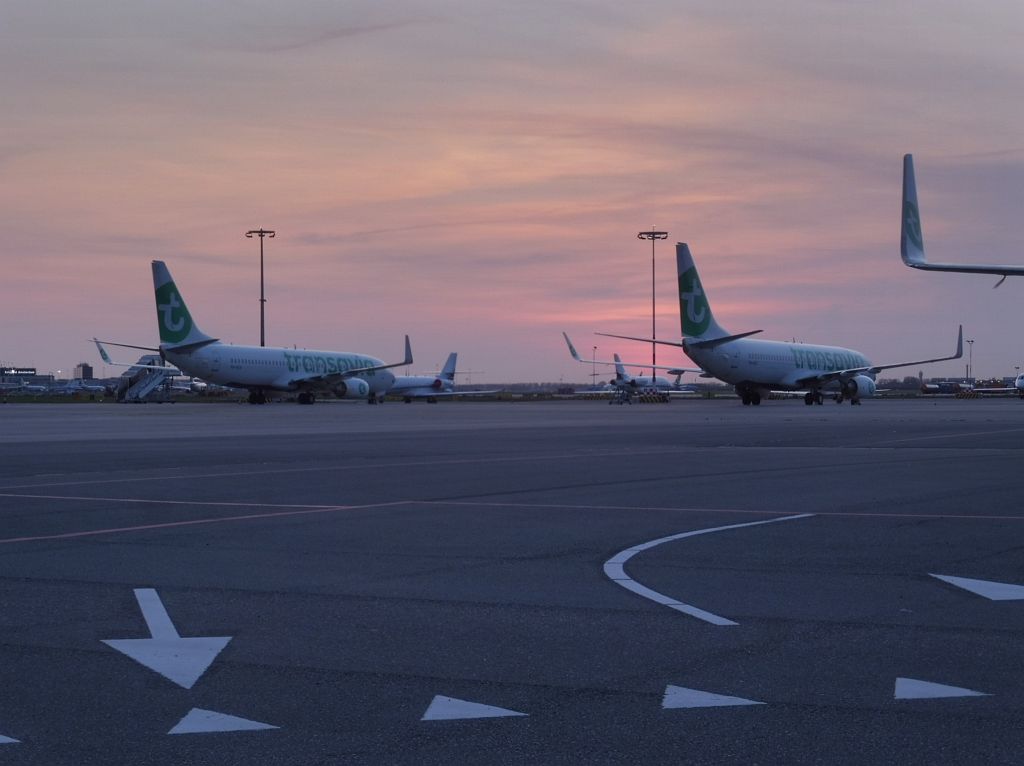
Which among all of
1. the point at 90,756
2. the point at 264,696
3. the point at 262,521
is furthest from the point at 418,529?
the point at 90,756

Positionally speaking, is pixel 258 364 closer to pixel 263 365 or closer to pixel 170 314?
pixel 263 365

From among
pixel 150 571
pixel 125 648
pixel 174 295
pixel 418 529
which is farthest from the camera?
pixel 174 295

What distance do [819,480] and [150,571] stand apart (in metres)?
11.1

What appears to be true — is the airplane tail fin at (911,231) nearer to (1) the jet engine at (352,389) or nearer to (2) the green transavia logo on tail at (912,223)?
(2) the green transavia logo on tail at (912,223)

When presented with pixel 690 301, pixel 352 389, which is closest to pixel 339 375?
pixel 352 389

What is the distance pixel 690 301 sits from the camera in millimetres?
70500

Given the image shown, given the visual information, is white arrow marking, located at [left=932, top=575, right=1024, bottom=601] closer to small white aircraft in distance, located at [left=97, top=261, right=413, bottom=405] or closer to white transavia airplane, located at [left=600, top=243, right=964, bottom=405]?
white transavia airplane, located at [left=600, top=243, right=964, bottom=405]

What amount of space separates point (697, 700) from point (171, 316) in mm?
68743

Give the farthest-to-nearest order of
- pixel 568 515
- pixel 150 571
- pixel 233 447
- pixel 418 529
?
pixel 233 447 → pixel 568 515 → pixel 418 529 → pixel 150 571

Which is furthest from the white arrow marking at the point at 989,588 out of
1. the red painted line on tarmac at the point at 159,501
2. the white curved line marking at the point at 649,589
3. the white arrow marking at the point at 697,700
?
the red painted line on tarmac at the point at 159,501

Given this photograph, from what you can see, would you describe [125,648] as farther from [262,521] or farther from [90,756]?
[262,521]

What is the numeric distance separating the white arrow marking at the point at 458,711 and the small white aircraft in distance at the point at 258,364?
68192mm

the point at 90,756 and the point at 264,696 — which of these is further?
the point at 264,696

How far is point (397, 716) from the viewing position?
5418mm
